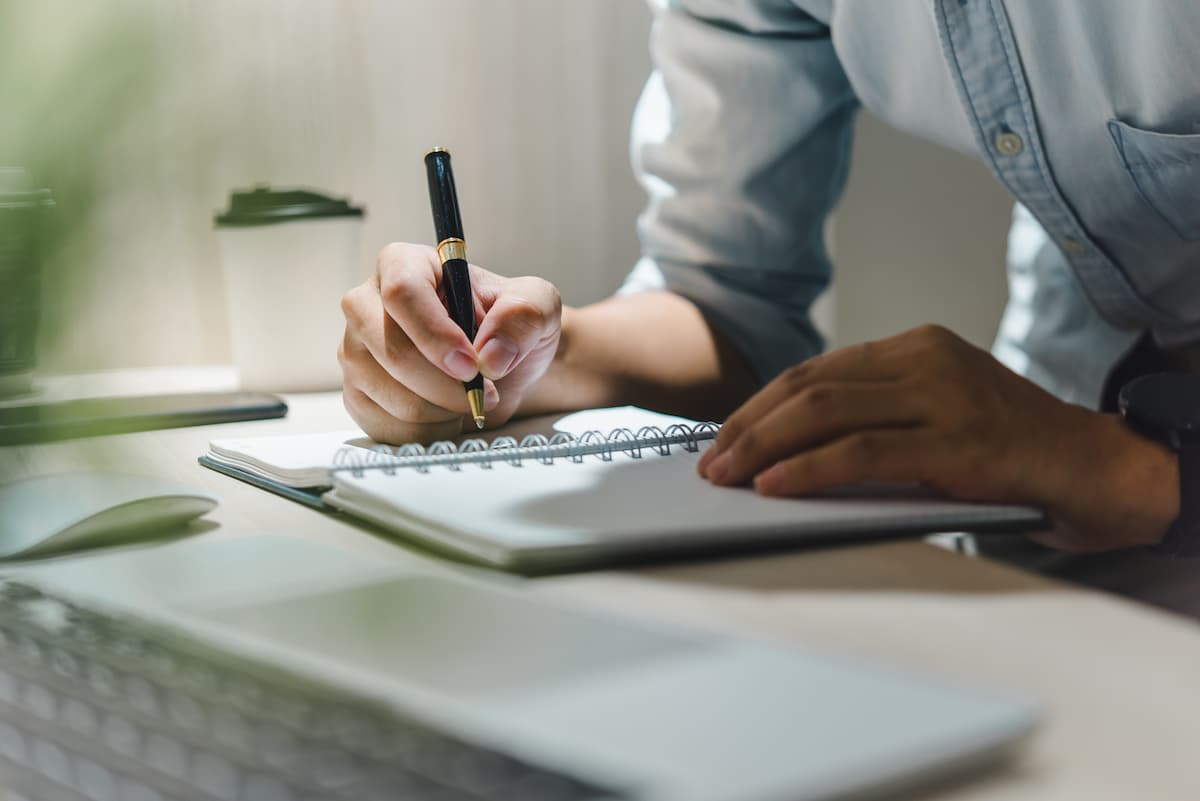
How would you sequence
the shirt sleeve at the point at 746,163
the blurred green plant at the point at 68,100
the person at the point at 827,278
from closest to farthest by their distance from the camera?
the blurred green plant at the point at 68,100 → the person at the point at 827,278 → the shirt sleeve at the point at 746,163

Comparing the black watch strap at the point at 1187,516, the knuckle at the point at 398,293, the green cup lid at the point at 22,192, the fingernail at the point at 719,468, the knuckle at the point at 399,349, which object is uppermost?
the green cup lid at the point at 22,192

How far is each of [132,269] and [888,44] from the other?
77 centimetres

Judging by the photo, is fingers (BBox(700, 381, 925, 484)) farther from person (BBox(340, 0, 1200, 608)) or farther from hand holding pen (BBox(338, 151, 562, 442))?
hand holding pen (BBox(338, 151, 562, 442))

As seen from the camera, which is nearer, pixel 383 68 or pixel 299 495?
pixel 299 495

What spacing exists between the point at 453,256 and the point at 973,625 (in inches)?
16.0

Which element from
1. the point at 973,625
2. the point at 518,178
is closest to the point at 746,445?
the point at 973,625

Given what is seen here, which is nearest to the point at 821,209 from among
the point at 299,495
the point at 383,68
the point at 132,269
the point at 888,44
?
the point at 888,44

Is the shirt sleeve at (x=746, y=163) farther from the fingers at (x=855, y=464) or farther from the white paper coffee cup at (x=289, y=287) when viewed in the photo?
the fingers at (x=855, y=464)

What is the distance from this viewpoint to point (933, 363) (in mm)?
487

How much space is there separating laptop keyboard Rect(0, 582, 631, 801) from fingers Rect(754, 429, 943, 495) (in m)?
0.22

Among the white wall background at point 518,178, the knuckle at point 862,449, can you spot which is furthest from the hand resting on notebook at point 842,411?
the white wall background at point 518,178

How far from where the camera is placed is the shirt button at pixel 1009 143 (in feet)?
2.45

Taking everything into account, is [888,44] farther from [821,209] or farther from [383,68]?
[383,68]

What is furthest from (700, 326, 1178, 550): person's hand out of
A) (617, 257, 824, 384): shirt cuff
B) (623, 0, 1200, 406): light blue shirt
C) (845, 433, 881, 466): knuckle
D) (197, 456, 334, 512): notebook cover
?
(617, 257, 824, 384): shirt cuff
